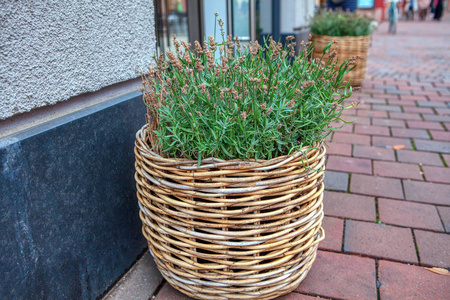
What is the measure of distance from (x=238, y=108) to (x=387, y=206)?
146 centimetres

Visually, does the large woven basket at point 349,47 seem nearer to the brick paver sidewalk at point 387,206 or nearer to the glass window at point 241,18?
the brick paver sidewalk at point 387,206

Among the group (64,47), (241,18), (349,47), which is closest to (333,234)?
(64,47)

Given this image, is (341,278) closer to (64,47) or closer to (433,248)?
(433,248)

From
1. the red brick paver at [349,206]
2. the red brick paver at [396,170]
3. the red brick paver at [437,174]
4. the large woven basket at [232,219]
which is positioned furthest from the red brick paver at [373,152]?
the large woven basket at [232,219]

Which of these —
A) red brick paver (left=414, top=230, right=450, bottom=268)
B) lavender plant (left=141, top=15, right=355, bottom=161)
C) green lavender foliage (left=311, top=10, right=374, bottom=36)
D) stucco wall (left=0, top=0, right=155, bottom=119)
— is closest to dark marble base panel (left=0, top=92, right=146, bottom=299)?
stucco wall (left=0, top=0, right=155, bottom=119)

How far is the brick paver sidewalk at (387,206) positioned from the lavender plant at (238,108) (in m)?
0.69

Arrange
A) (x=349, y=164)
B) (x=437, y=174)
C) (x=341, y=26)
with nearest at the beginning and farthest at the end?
1. (x=437, y=174)
2. (x=349, y=164)
3. (x=341, y=26)

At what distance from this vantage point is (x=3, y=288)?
3.84ft

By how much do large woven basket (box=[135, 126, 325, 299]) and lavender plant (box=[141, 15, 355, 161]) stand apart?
0.20 ft

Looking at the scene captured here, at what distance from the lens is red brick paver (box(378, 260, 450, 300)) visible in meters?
1.55

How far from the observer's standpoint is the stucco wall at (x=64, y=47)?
121 centimetres

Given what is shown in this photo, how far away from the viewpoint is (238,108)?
3.93ft

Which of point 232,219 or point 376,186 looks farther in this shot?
point 376,186

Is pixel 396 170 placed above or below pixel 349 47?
below
